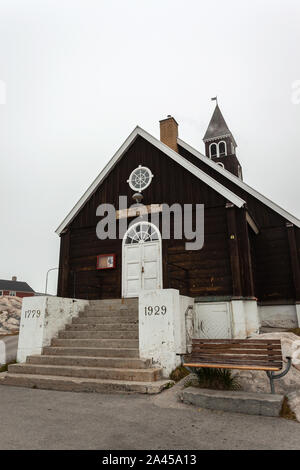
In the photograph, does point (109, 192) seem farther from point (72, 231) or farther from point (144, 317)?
point (144, 317)

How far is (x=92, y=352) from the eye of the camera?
7.93 m

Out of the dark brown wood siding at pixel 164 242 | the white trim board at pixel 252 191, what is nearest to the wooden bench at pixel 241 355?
the dark brown wood siding at pixel 164 242

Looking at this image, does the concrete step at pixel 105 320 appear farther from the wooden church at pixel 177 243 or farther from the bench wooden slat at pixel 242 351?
the bench wooden slat at pixel 242 351

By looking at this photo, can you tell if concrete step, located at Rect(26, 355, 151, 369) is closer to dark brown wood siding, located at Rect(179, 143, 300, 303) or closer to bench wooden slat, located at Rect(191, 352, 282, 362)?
bench wooden slat, located at Rect(191, 352, 282, 362)

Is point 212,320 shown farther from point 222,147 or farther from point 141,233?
point 222,147

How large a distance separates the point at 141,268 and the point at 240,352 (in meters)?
6.41

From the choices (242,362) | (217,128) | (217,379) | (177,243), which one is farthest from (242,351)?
(217,128)

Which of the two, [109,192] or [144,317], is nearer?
[144,317]

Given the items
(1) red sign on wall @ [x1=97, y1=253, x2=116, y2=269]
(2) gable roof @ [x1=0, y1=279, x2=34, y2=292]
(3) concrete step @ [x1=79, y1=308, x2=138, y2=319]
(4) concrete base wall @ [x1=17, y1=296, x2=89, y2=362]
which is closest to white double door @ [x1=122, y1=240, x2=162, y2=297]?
(1) red sign on wall @ [x1=97, y1=253, x2=116, y2=269]

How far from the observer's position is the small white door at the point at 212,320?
9.58 meters

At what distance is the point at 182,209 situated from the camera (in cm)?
1164

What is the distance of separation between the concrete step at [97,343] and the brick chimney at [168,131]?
9577 millimetres
